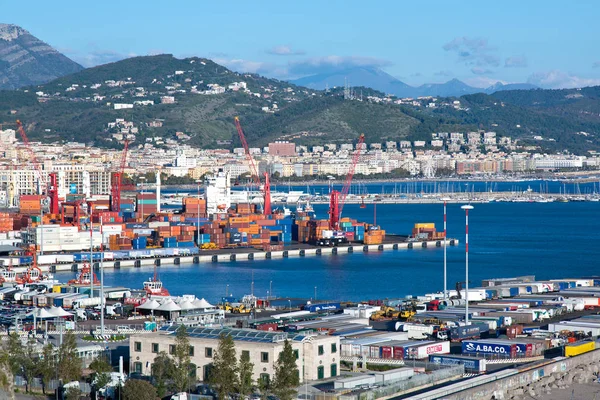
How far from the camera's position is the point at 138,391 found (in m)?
8.87

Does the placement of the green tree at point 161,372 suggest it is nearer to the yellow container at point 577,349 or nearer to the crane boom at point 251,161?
the yellow container at point 577,349

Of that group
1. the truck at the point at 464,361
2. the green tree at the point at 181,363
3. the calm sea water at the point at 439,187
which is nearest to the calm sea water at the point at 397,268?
the truck at the point at 464,361

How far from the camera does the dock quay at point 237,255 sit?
23078mm

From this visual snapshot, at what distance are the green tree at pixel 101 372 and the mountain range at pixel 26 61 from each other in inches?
4970

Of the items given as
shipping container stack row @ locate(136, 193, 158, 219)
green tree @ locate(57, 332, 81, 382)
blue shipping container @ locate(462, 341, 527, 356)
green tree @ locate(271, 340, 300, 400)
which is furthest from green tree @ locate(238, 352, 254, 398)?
shipping container stack row @ locate(136, 193, 158, 219)

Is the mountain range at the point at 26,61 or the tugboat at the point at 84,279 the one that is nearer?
the tugboat at the point at 84,279

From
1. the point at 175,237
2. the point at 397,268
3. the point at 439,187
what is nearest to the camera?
the point at 397,268

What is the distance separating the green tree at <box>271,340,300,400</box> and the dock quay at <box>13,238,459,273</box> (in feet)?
43.6

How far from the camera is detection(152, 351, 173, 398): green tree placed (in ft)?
30.7

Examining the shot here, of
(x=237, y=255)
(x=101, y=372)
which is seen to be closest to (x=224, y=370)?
(x=101, y=372)

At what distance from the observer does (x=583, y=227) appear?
35.7m

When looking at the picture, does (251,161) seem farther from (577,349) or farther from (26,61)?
(26,61)

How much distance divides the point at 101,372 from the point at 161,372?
0.49 m

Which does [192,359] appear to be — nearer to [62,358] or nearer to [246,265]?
[62,358]
